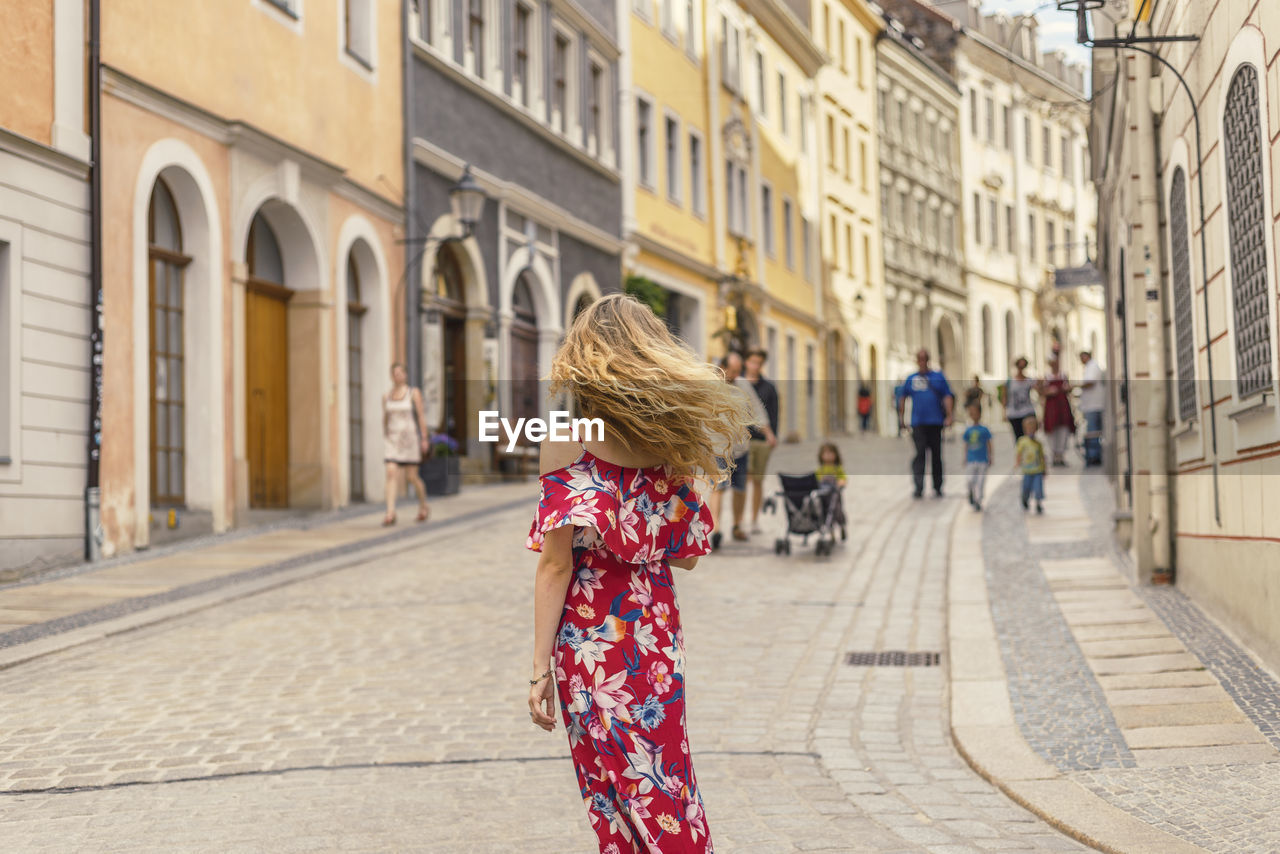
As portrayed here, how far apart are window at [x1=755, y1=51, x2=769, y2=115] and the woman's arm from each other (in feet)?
121

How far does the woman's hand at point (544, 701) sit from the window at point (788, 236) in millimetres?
38613

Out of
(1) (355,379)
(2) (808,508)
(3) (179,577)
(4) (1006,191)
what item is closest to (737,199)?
(1) (355,379)

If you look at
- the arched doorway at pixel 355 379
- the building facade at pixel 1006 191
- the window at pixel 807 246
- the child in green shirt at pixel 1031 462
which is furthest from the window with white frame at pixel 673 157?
the building facade at pixel 1006 191

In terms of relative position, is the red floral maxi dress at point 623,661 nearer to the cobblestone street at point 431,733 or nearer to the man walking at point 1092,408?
the cobblestone street at point 431,733

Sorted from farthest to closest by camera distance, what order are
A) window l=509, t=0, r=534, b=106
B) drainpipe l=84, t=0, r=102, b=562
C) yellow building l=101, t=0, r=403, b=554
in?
window l=509, t=0, r=534, b=106
yellow building l=101, t=0, r=403, b=554
drainpipe l=84, t=0, r=102, b=562

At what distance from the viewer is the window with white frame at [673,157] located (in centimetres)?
3372

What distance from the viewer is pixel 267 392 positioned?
18.1 metres

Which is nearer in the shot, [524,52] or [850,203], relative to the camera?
[524,52]

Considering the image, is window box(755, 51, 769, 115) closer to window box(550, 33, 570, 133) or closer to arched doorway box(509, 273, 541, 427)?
window box(550, 33, 570, 133)

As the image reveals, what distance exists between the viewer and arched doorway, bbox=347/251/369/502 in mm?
19859

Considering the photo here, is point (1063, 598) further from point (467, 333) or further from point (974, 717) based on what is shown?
point (467, 333)

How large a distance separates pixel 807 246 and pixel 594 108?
Result: 1598 cm

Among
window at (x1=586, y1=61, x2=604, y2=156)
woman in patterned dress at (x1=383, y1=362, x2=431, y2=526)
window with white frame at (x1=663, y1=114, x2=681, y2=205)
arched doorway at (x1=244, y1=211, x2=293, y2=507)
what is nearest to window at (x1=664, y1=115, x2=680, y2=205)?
window with white frame at (x1=663, y1=114, x2=681, y2=205)

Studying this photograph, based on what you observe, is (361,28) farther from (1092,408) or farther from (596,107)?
(1092,408)
